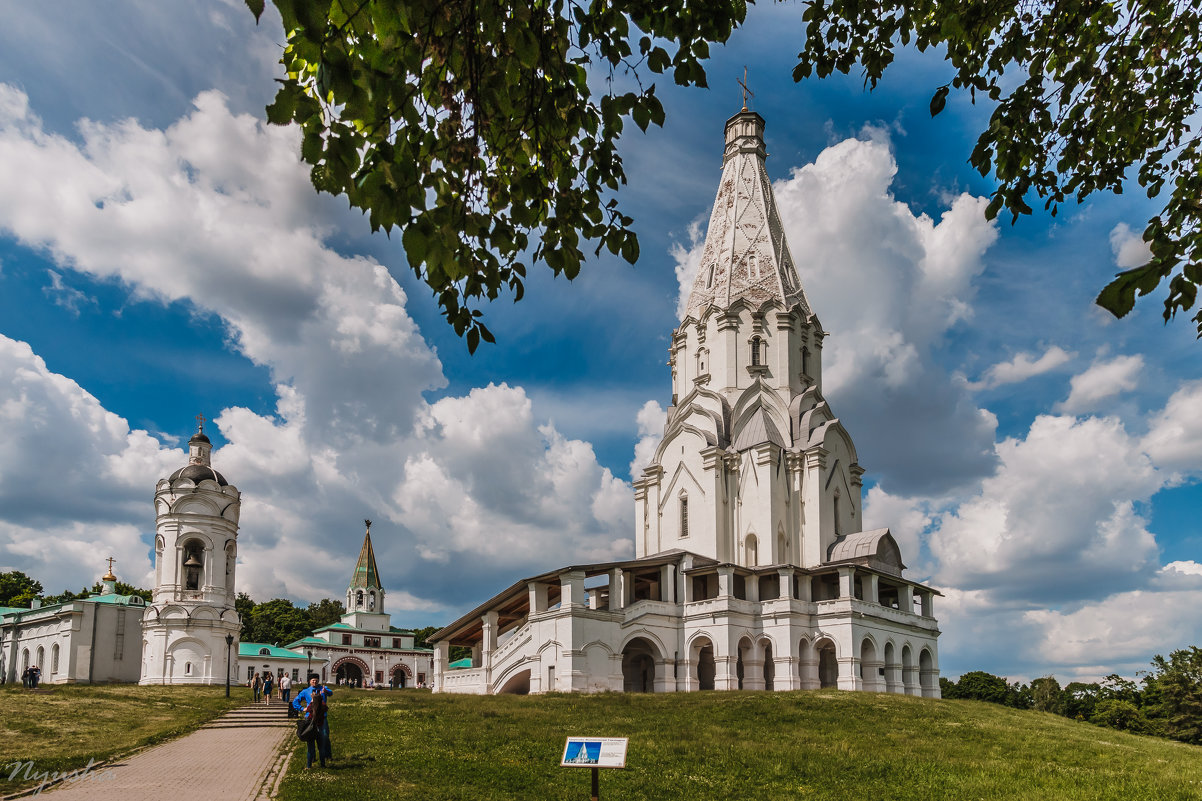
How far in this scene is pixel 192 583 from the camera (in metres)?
40.3

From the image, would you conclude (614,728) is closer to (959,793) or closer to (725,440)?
(959,793)

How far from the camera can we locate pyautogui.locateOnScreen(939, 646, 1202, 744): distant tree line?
38.8 meters

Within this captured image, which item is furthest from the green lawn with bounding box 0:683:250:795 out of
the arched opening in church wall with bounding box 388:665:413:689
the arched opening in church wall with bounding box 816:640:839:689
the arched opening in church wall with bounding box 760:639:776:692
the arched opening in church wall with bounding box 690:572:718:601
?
the arched opening in church wall with bounding box 388:665:413:689

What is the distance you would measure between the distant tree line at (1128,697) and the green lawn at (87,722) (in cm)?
2992

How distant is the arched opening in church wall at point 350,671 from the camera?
65000mm

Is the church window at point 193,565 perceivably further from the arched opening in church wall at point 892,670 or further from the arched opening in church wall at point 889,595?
the arched opening in church wall at point 889,595

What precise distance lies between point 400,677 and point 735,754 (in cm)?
5855

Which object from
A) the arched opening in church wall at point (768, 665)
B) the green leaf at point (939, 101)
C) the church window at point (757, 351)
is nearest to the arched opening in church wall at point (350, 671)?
the arched opening in church wall at point (768, 665)

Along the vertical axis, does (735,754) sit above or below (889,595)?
below

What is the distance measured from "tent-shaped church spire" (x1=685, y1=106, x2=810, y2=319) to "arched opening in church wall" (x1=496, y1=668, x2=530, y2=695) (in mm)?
19150

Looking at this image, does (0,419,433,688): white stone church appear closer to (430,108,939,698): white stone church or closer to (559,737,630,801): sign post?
(430,108,939,698): white stone church

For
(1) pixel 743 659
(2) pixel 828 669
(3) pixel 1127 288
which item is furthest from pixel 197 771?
(2) pixel 828 669

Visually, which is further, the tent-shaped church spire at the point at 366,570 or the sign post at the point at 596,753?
the tent-shaped church spire at the point at 366,570

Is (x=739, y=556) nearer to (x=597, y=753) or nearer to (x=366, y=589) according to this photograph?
(x=597, y=753)
